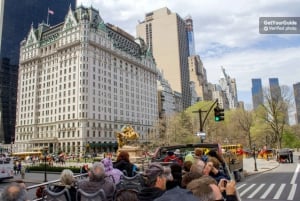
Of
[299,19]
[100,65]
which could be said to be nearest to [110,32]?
[100,65]

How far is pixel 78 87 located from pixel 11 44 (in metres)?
59.9

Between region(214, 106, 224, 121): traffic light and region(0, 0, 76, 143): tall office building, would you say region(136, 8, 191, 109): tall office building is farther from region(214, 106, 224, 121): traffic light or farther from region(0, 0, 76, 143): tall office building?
region(214, 106, 224, 121): traffic light

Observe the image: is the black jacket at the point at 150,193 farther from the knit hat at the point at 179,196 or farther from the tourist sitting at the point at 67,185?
the tourist sitting at the point at 67,185

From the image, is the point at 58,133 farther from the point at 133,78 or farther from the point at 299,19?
the point at 299,19

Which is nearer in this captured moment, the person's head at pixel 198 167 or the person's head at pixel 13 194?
the person's head at pixel 13 194

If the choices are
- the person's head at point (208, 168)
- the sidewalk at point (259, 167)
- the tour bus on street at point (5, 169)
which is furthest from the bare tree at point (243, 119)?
the person's head at point (208, 168)

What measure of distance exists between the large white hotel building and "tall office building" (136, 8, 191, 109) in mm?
53702

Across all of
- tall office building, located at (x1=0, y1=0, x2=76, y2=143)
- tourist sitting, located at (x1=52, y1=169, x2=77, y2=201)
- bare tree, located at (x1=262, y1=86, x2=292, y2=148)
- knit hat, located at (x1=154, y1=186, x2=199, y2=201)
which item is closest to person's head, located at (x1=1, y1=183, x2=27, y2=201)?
tourist sitting, located at (x1=52, y1=169, x2=77, y2=201)

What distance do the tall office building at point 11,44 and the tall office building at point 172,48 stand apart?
73089 mm

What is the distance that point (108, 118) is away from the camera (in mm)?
102250

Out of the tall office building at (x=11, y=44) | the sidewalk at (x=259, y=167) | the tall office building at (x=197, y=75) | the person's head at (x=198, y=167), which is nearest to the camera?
the person's head at (x=198, y=167)

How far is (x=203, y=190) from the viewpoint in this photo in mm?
3152

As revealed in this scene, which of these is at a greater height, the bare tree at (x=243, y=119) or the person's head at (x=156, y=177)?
the bare tree at (x=243, y=119)

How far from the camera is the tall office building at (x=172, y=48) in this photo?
17262cm
